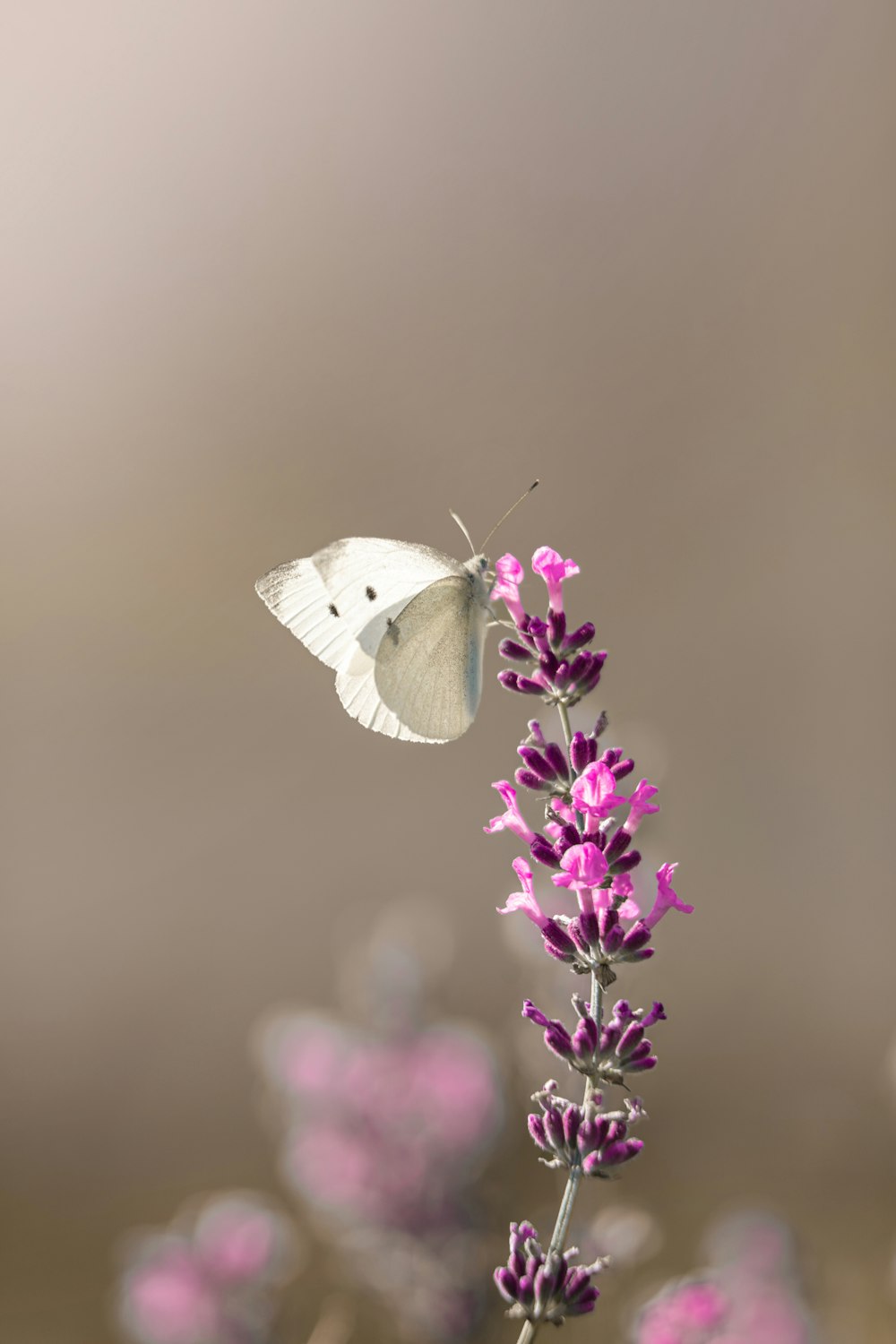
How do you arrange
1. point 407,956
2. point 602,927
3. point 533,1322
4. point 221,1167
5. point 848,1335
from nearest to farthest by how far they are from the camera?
1. point 533,1322
2. point 602,927
3. point 848,1335
4. point 407,956
5. point 221,1167

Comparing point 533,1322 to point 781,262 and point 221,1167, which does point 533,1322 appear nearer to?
point 221,1167

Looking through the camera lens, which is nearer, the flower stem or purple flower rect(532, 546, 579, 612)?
the flower stem

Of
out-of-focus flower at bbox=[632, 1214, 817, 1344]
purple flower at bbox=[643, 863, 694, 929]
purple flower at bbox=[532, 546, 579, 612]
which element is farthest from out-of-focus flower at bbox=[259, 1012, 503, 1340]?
purple flower at bbox=[532, 546, 579, 612]

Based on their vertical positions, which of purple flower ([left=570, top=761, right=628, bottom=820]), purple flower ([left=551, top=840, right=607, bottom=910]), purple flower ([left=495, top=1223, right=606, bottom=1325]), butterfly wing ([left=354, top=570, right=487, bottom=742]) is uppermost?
butterfly wing ([left=354, top=570, right=487, bottom=742])

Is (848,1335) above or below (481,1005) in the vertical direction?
above

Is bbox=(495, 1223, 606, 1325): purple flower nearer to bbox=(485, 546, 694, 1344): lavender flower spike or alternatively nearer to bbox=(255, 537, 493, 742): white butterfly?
bbox=(485, 546, 694, 1344): lavender flower spike

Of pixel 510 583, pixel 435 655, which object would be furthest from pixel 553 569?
pixel 435 655

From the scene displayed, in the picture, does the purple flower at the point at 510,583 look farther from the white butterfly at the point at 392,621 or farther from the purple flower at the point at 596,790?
the purple flower at the point at 596,790

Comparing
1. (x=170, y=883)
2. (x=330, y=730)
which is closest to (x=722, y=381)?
(x=330, y=730)
